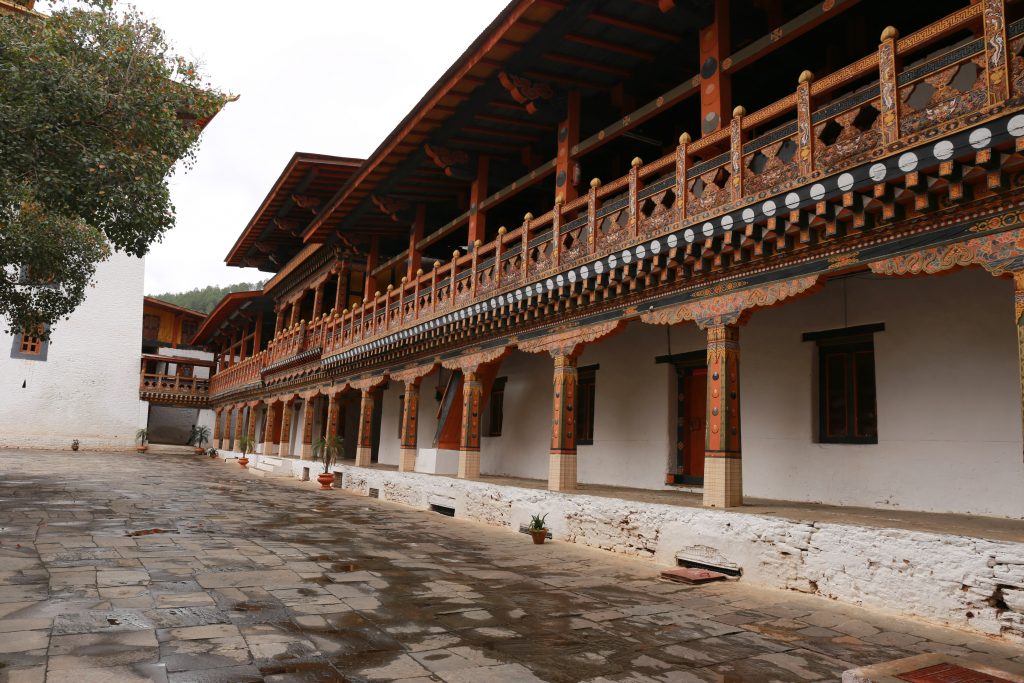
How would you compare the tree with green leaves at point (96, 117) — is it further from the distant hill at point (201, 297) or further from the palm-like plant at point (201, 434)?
the distant hill at point (201, 297)

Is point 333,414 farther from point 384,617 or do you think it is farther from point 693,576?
point 384,617

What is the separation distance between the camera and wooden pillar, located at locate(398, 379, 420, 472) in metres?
14.6

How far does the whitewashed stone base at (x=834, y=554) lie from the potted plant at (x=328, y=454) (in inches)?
370

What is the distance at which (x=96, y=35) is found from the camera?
8836mm

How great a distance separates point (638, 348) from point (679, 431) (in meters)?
1.59

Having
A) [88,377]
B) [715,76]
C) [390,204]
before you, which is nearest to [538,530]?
[715,76]

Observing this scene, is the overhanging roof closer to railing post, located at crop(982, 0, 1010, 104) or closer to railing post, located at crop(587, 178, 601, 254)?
railing post, located at crop(587, 178, 601, 254)

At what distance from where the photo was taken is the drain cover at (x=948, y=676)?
344 centimetres

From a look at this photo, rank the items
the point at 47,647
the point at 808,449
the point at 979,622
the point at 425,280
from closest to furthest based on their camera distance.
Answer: the point at 47,647, the point at 979,622, the point at 808,449, the point at 425,280

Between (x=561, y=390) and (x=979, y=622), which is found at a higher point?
(x=561, y=390)

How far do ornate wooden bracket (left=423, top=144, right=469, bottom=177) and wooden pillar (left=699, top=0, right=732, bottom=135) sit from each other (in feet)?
18.2

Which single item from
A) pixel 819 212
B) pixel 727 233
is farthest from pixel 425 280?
pixel 819 212

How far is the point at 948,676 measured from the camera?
3.58 metres

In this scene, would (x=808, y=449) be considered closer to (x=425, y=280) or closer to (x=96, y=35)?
(x=425, y=280)
